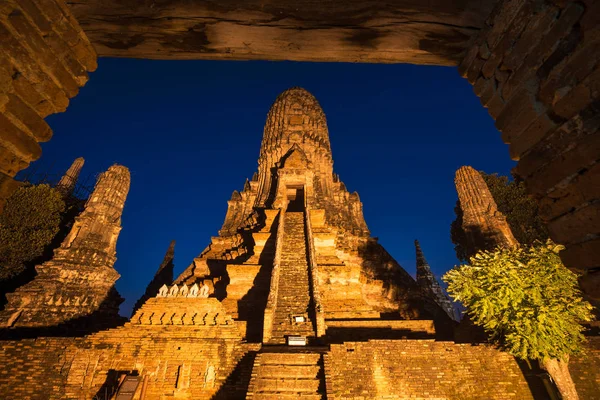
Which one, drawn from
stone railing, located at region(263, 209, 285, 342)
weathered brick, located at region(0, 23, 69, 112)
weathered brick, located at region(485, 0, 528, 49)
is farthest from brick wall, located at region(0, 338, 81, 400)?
weathered brick, located at region(485, 0, 528, 49)

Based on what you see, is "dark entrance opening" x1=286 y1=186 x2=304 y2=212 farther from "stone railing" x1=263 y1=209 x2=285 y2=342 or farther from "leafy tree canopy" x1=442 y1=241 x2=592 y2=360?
"leafy tree canopy" x1=442 y1=241 x2=592 y2=360

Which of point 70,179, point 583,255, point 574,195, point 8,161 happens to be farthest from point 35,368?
point 70,179

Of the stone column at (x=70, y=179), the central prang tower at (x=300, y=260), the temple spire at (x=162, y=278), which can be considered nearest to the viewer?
the central prang tower at (x=300, y=260)

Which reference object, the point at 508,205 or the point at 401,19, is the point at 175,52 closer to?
the point at 401,19

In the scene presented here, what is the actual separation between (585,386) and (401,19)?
13.3 meters

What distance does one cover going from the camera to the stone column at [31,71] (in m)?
1.96

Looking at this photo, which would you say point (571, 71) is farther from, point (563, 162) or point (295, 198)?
point (295, 198)

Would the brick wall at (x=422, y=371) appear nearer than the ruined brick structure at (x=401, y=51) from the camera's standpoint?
No

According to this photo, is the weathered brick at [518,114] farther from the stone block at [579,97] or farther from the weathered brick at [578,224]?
the weathered brick at [578,224]

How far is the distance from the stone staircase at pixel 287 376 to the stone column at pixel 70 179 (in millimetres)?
29677

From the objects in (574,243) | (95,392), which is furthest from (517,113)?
(95,392)

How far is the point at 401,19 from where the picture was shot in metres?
2.38

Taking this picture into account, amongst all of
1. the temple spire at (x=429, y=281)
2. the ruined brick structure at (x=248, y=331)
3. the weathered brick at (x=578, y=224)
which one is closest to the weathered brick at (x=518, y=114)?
the weathered brick at (x=578, y=224)

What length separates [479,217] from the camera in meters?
21.8
